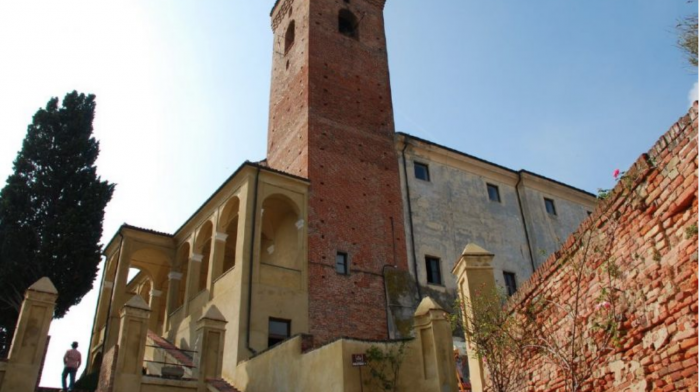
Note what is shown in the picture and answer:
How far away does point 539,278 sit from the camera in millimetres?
7770

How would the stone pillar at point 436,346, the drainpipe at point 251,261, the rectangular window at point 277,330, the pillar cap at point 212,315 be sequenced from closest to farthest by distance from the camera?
the stone pillar at point 436,346, the pillar cap at point 212,315, the drainpipe at point 251,261, the rectangular window at point 277,330

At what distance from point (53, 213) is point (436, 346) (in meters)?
14.9

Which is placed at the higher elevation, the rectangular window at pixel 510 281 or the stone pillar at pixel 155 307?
the rectangular window at pixel 510 281

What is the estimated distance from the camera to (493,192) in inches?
1022

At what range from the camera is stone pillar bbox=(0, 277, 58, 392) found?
1148 cm

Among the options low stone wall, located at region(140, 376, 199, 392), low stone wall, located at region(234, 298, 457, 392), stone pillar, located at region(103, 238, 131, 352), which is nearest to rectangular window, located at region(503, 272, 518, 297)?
low stone wall, located at region(234, 298, 457, 392)

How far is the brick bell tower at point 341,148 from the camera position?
725 inches

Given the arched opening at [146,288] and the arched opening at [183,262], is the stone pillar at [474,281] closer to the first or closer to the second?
the arched opening at [183,262]

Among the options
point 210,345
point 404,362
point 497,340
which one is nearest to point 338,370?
point 404,362

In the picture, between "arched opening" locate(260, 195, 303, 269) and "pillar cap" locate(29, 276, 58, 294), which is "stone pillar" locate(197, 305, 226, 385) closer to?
"pillar cap" locate(29, 276, 58, 294)

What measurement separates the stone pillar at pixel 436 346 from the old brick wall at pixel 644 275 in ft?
12.1

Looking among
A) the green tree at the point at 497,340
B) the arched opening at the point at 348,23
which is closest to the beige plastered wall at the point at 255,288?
the green tree at the point at 497,340

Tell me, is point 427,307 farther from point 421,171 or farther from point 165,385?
point 421,171

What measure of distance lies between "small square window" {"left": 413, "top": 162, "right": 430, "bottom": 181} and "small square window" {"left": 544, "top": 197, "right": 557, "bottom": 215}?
23.6 ft
